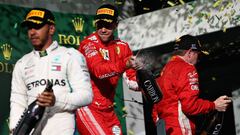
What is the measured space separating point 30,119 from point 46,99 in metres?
0.23

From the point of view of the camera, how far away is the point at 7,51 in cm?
923

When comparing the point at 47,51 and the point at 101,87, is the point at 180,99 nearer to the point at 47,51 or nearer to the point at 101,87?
the point at 101,87

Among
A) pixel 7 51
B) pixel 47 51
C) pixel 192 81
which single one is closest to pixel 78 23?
pixel 7 51

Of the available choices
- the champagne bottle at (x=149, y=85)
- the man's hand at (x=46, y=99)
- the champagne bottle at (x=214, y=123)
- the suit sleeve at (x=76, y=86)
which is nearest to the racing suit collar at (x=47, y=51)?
the suit sleeve at (x=76, y=86)

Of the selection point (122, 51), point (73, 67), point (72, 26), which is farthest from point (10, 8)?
point (73, 67)

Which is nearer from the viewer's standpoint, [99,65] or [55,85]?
[55,85]

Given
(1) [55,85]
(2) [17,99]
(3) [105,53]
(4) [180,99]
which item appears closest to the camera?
(1) [55,85]

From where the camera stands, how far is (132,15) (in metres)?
11.1

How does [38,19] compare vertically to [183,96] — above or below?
above

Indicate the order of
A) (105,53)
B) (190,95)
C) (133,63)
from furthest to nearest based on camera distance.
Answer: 1. (105,53)
2. (190,95)
3. (133,63)

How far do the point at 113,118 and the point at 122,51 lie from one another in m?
0.71

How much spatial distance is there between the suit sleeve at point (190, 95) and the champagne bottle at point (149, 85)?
1.05 feet

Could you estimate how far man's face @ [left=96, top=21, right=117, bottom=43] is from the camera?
7.67 meters

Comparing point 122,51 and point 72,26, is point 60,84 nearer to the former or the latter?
point 122,51
